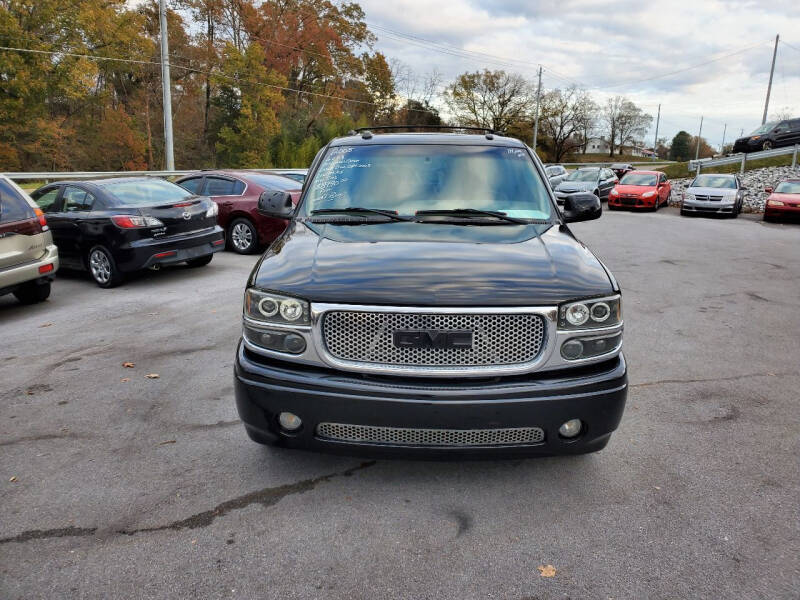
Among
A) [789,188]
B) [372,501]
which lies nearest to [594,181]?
[789,188]

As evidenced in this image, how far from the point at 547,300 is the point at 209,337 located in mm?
4157

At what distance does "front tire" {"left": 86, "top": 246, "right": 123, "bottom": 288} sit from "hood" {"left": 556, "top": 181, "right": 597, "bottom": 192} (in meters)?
17.7

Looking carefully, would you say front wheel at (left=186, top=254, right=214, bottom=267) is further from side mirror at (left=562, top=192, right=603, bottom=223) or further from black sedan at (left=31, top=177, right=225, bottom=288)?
side mirror at (left=562, top=192, right=603, bottom=223)

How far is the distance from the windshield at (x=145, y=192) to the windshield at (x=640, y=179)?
1936 centimetres

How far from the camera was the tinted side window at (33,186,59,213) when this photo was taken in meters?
9.45

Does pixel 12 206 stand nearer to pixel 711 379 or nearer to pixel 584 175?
pixel 711 379

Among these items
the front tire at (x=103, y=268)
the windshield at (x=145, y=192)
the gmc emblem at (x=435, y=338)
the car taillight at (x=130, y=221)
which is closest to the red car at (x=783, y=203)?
the windshield at (x=145, y=192)

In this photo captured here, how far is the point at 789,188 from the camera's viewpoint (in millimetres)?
19922

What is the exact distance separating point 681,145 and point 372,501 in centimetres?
13089

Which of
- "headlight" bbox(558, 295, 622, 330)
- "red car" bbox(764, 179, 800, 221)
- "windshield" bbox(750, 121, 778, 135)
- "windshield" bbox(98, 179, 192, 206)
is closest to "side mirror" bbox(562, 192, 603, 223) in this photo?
"headlight" bbox(558, 295, 622, 330)

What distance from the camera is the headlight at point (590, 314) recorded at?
2850mm

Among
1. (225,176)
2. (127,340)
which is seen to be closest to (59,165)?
(225,176)

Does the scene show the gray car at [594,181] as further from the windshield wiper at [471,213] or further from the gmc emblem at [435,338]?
the gmc emblem at [435,338]

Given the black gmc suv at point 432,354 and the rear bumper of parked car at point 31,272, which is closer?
the black gmc suv at point 432,354
